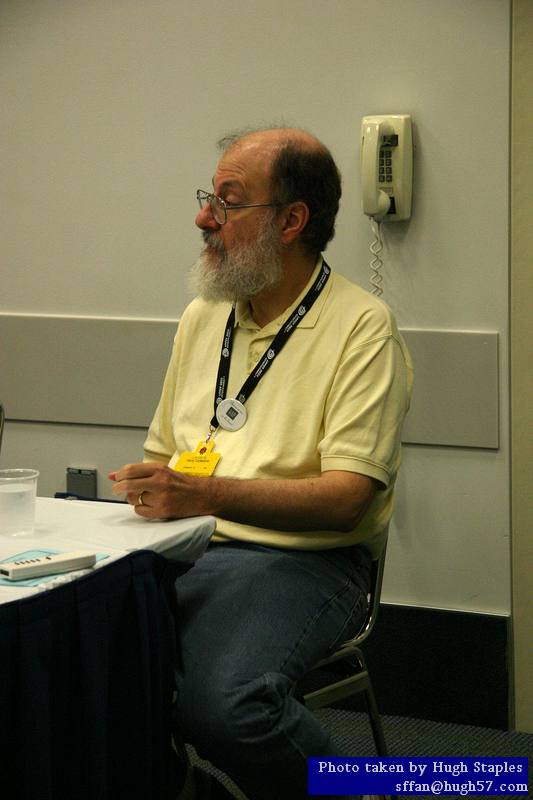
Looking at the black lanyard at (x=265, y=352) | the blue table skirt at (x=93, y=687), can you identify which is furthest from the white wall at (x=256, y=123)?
the blue table skirt at (x=93, y=687)

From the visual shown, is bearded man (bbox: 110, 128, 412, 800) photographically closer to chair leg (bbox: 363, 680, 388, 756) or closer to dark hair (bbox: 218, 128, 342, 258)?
dark hair (bbox: 218, 128, 342, 258)

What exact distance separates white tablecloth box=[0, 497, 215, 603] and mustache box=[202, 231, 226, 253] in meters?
0.80

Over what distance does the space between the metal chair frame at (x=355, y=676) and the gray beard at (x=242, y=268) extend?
76 centimetres

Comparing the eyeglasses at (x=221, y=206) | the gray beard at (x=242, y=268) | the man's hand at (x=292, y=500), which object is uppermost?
the eyeglasses at (x=221, y=206)

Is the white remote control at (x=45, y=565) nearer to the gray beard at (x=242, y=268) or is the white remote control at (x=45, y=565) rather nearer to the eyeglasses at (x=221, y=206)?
the gray beard at (x=242, y=268)

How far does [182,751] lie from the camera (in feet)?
6.78

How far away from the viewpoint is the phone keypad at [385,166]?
9.20 ft

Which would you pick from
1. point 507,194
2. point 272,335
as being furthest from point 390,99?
point 272,335

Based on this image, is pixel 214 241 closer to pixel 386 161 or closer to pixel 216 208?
pixel 216 208

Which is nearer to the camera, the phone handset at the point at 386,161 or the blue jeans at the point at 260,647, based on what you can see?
the blue jeans at the point at 260,647

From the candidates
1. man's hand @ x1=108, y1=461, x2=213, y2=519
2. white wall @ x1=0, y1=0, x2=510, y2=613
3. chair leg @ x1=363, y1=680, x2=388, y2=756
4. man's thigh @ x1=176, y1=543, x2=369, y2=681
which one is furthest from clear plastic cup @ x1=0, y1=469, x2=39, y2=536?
white wall @ x1=0, y1=0, x2=510, y2=613

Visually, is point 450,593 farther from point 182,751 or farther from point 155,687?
point 155,687

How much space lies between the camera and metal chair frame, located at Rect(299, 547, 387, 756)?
2021 millimetres

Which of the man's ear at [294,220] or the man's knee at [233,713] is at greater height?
the man's ear at [294,220]
